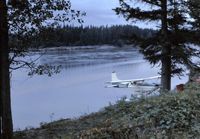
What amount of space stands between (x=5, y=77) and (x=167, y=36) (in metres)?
12.7

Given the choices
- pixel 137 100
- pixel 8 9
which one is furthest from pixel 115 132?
pixel 8 9

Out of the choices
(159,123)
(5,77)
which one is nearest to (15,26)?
(5,77)

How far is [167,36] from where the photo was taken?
20.5 m

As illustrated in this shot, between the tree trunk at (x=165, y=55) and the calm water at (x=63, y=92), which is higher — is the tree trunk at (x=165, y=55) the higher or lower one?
the higher one

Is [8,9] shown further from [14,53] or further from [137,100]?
[137,100]

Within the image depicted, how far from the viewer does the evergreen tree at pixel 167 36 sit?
20.2 metres

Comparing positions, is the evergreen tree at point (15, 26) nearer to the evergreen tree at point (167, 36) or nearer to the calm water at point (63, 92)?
the calm water at point (63, 92)

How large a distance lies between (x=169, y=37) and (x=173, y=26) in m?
0.64

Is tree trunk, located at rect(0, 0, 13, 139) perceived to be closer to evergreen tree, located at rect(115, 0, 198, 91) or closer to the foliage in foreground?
the foliage in foreground

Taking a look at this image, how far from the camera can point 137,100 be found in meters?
8.73

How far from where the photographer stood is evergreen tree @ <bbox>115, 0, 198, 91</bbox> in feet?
66.2

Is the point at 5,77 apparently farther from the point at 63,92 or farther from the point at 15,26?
the point at 63,92

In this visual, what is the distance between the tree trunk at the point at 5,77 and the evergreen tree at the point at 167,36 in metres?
11.8

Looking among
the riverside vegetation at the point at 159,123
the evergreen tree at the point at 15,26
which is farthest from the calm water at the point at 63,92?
the riverside vegetation at the point at 159,123
